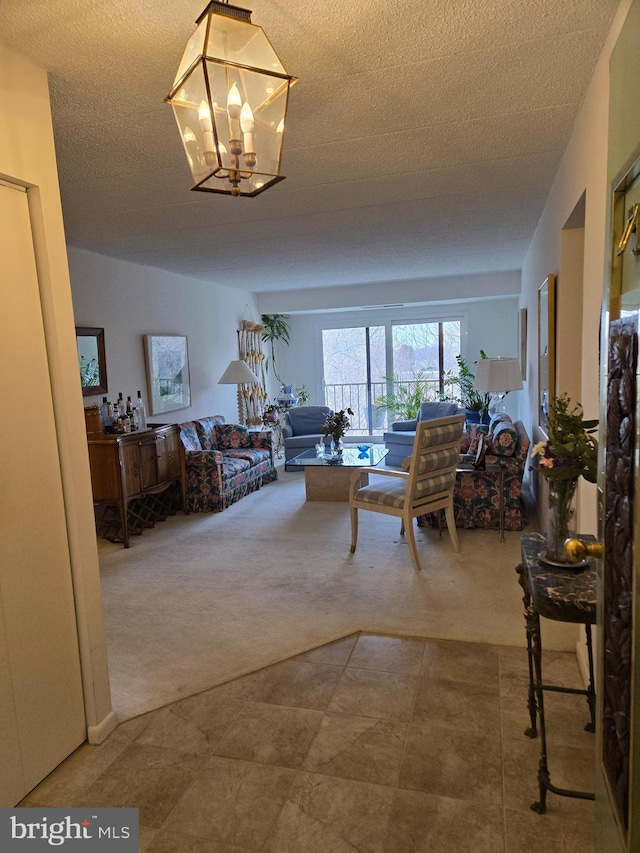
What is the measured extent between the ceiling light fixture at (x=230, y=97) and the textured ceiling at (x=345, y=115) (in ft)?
1.14

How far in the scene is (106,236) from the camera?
14.5ft

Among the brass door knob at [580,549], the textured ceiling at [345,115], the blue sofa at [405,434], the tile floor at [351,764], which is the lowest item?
the tile floor at [351,764]

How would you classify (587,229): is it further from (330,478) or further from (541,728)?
(330,478)

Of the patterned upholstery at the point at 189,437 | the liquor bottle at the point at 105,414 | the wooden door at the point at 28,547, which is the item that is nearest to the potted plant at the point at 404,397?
the patterned upholstery at the point at 189,437

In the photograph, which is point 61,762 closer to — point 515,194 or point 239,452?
point 515,194

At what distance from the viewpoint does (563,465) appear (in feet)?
5.70

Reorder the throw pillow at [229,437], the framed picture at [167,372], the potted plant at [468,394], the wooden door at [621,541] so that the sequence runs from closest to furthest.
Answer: the wooden door at [621,541], the framed picture at [167,372], the throw pillow at [229,437], the potted plant at [468,394]

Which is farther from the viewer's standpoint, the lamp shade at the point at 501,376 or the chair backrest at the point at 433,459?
the lamp shade at the point at 501,376

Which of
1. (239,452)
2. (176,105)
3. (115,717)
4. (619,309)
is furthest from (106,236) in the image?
(619,309)

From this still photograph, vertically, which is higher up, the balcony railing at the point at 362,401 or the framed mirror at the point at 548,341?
the framed mirror at the point at 548,341

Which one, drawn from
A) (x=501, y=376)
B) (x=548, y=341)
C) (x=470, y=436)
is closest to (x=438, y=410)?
(x=470, y=436)

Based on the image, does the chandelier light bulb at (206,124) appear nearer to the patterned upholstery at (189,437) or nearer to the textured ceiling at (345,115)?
the textured ceiling at (345,115)

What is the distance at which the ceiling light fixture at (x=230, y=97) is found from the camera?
1394 mm

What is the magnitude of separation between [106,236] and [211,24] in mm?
3398
